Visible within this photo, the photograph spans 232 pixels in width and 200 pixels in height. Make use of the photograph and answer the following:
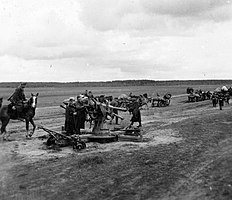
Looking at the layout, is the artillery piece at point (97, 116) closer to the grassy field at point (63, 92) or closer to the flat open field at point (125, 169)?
the flat open field at point (125, 169)

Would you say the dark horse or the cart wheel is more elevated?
the dark horse

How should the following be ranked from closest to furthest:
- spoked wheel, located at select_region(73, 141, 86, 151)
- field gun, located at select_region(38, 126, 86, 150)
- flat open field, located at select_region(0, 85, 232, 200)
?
flat open field, located at select_region(0, 85, 232, 200) → spoked wheel, located at select_region(73, 141, 86, 151) → field gun, located at select_region(38, 126, 86, 150)

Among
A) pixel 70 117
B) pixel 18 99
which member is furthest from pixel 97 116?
pixel 18 99

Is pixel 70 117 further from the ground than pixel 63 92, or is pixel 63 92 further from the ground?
pixel 70 117

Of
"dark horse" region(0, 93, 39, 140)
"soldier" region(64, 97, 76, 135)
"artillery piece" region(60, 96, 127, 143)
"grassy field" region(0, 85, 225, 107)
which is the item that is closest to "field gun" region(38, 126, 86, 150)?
"soldier" region(64, 97, 76, 135)

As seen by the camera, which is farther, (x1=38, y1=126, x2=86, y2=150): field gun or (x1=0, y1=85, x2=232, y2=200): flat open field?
(x1=38, y1=126, x2=86, y2=150): field gun

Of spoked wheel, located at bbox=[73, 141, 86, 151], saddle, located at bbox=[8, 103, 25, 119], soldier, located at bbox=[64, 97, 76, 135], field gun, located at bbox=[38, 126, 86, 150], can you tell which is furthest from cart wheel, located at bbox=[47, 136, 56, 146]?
saddle, located at bbox=[8, 103, 25, 119]

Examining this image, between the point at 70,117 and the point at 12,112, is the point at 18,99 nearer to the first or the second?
the point at 12,112

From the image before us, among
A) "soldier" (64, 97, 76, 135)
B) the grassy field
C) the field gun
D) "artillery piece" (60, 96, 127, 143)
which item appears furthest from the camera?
the grassy field

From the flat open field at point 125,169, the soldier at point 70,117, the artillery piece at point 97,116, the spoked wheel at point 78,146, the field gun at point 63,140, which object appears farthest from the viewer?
the soldier at point 70,117

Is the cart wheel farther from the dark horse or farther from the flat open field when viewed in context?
the dark horse

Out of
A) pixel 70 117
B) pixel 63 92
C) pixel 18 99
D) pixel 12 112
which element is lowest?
pixel 63 92

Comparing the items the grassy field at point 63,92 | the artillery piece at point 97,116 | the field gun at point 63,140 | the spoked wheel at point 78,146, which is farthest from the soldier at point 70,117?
the grassy field at point 63,92

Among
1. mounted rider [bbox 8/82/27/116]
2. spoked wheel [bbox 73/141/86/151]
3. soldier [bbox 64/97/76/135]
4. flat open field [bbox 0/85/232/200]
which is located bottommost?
flat open field [bbox 0/85/232/200]
